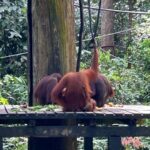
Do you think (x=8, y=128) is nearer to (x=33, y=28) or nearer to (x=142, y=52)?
(x=33, y=28)

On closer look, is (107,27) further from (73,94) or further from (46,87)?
(73,94)

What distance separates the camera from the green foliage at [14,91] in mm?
6992

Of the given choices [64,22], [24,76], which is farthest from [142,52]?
[64,22]

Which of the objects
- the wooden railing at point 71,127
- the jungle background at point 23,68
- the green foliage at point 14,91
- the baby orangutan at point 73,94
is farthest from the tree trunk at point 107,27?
the wooden railing at point 71,127

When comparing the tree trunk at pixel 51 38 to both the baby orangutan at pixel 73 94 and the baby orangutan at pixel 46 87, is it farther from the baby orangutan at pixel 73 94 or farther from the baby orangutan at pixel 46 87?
the baby orangutan at pixel 73 94

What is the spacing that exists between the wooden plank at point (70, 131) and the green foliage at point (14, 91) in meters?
3.69

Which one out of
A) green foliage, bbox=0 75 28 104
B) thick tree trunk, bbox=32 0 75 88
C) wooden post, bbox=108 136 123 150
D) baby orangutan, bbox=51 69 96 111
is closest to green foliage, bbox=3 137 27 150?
green foliage, bbox=0 75 28 104

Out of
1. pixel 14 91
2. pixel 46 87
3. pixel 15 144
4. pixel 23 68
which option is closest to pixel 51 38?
pixel 46 87

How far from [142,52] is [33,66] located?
4500 millimetres

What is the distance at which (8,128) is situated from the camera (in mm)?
3289

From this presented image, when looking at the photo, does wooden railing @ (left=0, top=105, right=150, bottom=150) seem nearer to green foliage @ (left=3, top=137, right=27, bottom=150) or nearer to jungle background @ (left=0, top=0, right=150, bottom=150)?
green foliage @ (left=3, top=137, right=27, bottom=150)

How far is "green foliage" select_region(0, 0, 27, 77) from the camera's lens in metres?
7.30

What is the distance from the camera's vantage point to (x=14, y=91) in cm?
710

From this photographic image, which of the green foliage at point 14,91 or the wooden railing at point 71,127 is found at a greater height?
the wooden railing at point 71,127
